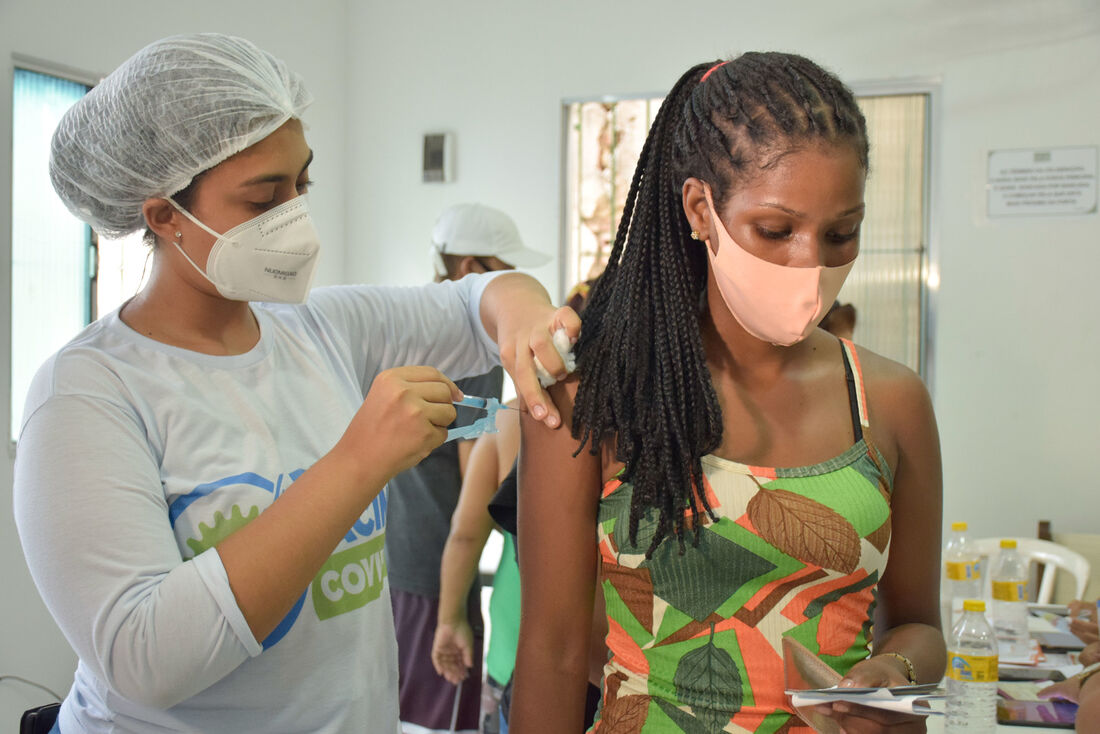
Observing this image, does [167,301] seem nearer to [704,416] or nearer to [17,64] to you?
[704,416]

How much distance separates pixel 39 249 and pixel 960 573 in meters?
2.89

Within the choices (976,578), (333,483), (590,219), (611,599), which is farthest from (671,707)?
(590,219)

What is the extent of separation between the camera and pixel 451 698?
7.88 ft

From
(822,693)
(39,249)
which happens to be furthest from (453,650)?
(39,249)

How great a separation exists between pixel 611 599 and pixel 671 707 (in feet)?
0.45

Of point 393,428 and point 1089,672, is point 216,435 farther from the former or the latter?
point 1089,672

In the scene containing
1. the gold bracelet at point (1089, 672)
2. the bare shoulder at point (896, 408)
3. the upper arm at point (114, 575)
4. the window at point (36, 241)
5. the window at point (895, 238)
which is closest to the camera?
the upper arm at point (114, 575)

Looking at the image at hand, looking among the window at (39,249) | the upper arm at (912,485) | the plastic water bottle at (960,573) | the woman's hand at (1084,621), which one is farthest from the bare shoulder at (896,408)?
the window at (39,249)

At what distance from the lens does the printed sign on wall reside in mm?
3832

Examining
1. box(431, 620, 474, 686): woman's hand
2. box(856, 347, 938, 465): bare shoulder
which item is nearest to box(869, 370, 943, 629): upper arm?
box(856, 347, 938, 465): bare shoulder

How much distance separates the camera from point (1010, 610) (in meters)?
2.28

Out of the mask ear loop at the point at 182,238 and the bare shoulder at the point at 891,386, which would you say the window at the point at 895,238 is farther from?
the mask ear loop at the point at 182,238

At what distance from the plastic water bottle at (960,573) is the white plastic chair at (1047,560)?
0.51 m

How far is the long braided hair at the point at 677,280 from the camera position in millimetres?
1058
